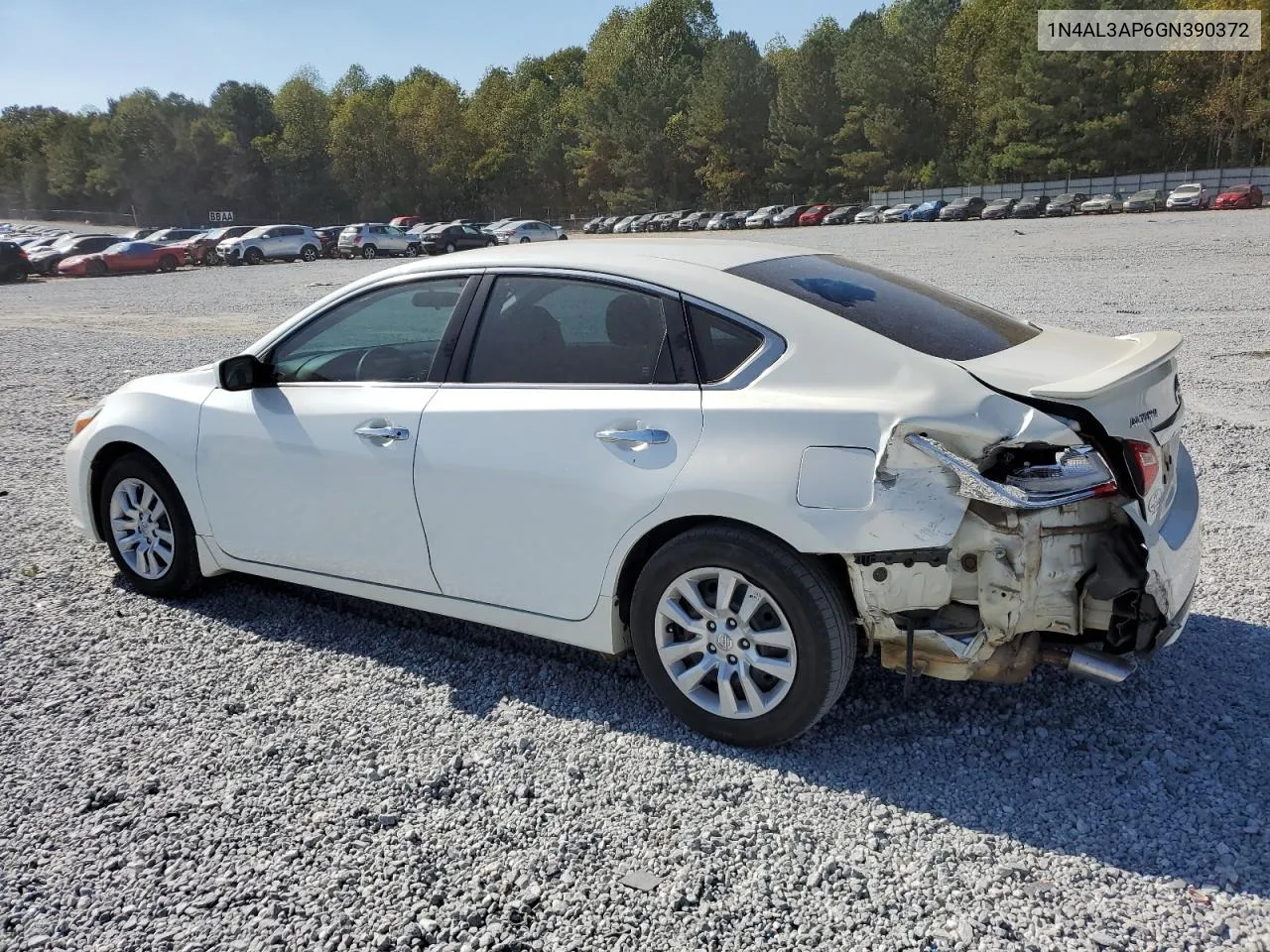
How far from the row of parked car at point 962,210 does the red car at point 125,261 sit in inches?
1196

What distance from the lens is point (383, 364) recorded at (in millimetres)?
4250

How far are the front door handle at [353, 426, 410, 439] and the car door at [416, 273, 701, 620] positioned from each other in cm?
Result: 10

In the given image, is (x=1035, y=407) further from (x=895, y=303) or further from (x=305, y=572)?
(x=305, y=572)

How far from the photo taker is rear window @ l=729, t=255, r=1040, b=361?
11.2ft

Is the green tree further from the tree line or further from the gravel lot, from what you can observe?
the gravel lot

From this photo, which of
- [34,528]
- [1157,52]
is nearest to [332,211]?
[1157,52]

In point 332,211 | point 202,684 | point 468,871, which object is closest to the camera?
point 468,871

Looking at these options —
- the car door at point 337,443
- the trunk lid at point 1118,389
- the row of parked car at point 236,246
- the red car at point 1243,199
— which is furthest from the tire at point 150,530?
the red car at point 1243,199

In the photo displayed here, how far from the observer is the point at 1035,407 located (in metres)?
3.05

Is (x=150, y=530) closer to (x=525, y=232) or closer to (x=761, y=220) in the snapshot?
(x=525, y=232)

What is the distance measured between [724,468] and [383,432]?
4.79 ft

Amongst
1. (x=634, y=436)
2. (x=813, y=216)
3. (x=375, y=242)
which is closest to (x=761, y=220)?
(x=813, y=216)

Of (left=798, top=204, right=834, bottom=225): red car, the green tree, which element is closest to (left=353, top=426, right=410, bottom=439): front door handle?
(left=798, top=204, right=834, bottom=225): red car

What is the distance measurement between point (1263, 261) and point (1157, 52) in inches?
2189
